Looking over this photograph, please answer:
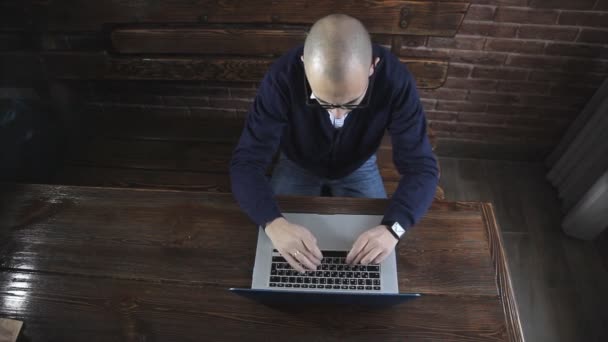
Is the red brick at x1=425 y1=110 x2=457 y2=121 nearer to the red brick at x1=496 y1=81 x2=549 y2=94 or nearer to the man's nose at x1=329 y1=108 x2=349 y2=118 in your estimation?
the red brick at x1=496 y1=81 x2=549 y2=94

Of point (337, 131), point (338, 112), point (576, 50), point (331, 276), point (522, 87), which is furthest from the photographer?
point (522, 87)

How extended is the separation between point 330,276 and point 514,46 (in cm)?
162

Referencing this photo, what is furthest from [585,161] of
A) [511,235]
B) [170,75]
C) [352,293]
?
[170,75]

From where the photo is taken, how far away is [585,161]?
2.14m

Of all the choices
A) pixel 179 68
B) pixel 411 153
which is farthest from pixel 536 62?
pixel 179 68

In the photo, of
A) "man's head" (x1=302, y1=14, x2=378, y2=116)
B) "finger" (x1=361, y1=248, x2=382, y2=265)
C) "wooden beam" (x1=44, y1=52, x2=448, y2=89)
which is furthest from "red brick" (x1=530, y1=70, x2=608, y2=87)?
"finger" (x1=361, y1=248, x2=382, y2=265)

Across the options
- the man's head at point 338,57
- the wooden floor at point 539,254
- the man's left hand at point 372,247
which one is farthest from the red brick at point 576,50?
the man's left hand at point 372,247

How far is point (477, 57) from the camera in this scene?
6.78ft

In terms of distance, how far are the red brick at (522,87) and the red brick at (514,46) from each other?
0.21 metres

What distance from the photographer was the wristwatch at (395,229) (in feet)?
3.87

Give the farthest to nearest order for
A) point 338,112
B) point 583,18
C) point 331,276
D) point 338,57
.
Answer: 1. point 583,18
2. point 338,112
3. point 331,276
4. point 338,57

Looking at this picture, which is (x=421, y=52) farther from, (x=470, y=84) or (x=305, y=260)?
(x=305, y=260)

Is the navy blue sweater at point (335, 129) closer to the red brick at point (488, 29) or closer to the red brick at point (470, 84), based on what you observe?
the red brick at point (488, 29)

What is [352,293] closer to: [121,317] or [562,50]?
[121,317]
